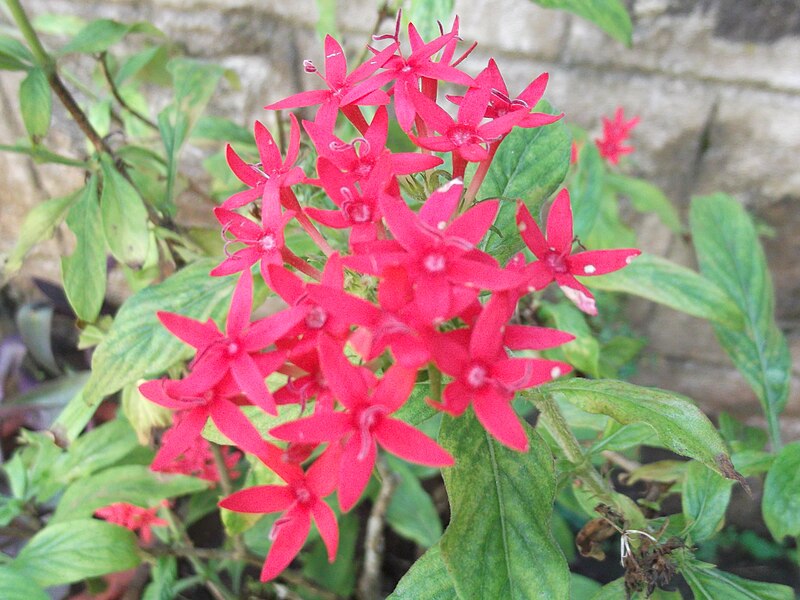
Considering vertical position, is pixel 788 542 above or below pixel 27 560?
below

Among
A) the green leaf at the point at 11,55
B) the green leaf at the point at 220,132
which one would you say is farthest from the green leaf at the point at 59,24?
the green leaf at the point at 11,55

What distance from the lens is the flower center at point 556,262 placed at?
46 cm

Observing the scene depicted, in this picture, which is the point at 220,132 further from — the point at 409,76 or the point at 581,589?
the point at 581,589

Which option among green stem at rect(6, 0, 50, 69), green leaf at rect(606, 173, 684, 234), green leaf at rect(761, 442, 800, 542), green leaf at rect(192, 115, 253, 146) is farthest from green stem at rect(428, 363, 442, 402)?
A: green leaf at rect(606, 173, 684, 234)

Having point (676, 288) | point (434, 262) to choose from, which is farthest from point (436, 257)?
point (676, 288)

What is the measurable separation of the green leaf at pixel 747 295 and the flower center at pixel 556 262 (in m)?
0.54

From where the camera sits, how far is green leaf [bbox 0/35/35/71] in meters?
0.70

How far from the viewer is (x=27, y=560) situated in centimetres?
78

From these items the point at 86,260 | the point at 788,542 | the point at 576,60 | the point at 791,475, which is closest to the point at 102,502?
the point at 86,260

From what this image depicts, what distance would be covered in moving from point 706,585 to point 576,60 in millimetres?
986

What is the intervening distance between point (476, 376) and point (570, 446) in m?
0.21

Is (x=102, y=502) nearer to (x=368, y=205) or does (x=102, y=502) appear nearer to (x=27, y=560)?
(x=27, y=560)

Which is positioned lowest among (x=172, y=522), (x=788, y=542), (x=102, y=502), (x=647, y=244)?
(x=788, y=542)

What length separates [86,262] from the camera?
743 millimetres
